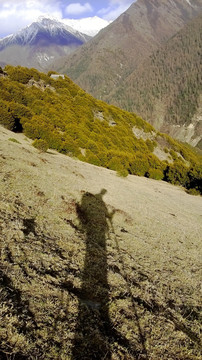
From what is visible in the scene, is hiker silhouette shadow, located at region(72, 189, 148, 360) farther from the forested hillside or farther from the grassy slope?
the forested hillside

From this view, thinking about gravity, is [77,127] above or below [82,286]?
below

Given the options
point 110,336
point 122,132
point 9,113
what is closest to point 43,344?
point 110,336

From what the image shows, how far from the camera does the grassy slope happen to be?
154 inches

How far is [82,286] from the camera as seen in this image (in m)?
5.38

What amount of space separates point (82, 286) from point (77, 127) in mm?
32417

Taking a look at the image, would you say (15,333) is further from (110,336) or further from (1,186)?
(1,186)

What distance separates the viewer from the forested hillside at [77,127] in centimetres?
2678

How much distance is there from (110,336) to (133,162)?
32.7m

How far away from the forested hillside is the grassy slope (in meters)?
14.4

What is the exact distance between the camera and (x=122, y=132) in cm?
4919

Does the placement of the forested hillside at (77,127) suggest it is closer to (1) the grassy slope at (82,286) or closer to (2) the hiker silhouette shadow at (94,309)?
(1) the grassy slope at (82,286)

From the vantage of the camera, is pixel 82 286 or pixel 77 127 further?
pixel 77 127

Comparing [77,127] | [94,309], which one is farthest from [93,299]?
[77,127]

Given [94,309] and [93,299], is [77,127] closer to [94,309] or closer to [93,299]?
[93,299]
